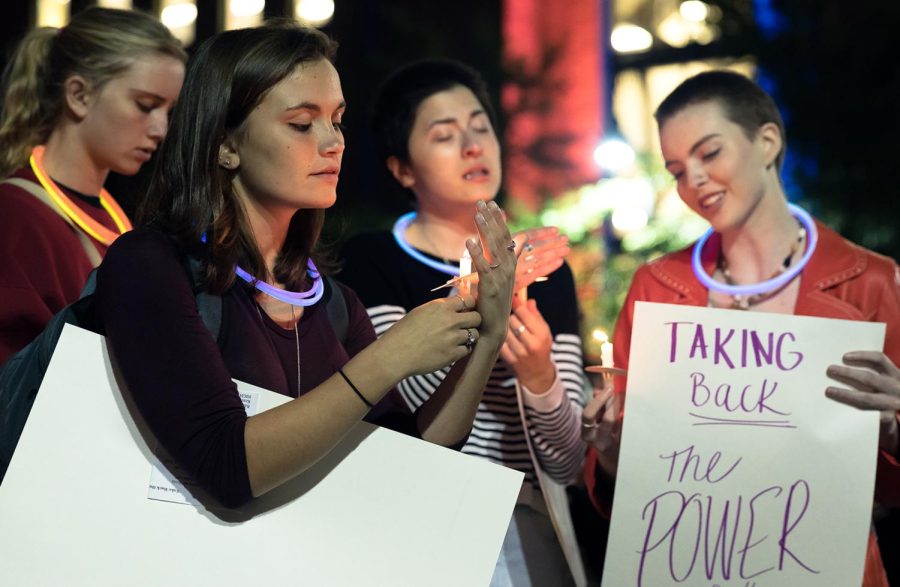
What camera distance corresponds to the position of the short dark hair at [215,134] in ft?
5.87

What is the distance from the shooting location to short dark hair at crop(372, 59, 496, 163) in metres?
2.81

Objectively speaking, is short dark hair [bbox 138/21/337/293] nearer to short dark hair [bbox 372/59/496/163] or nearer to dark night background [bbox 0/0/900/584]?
short dark hair [bbox 372/59/496/163]

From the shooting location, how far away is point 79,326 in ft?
5.72

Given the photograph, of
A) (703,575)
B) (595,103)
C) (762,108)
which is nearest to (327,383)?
(703,575)

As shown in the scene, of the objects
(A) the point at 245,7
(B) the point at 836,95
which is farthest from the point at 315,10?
(B) the point at 836,95

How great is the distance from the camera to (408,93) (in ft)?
9.24

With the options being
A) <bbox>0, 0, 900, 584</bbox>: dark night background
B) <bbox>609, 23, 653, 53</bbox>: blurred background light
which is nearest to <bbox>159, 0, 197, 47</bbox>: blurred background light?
<bbox>609, 23, 653, 53</bbox>: blurred background light

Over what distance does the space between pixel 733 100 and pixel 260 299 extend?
1.20m

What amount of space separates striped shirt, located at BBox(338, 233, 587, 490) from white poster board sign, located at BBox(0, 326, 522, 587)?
2.36ft

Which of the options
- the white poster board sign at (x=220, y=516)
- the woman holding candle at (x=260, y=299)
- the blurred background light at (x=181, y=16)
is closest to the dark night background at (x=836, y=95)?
the woman holding candle at (x=260, y=299)

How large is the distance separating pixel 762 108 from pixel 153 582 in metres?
1.64

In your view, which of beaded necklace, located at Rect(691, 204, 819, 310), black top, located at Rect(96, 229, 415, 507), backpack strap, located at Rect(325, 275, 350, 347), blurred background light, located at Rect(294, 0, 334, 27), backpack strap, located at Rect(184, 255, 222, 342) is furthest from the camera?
blurred background light, located at Rect(294, 0, 334, 27)

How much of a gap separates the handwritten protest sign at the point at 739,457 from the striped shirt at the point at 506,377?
1.14 feet

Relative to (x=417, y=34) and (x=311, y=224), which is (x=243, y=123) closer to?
(x=311, y=224)
